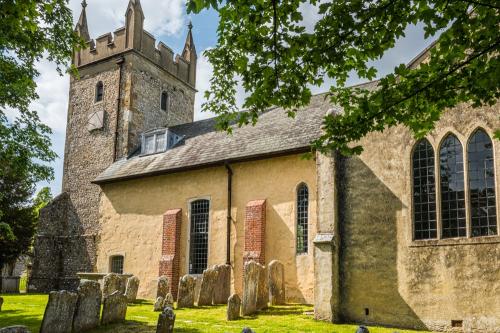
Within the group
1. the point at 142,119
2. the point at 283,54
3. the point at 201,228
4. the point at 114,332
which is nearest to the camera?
the point at 283,54

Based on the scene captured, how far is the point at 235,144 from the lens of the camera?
2202 centimetres

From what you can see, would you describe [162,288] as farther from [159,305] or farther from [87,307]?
[87,307]

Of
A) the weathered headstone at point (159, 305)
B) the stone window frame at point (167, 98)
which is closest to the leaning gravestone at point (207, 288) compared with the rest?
the weathered headstone at point (159, 305)

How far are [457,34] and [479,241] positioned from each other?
6.96 metres

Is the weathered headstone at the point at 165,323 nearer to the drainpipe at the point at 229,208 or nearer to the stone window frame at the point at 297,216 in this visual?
the stone window frame at the point at 297,216

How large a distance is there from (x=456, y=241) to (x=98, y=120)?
2207 centimetres

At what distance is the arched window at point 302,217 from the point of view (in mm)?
18562

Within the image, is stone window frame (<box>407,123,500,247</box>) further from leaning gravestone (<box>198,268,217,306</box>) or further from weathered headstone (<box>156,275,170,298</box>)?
weathered headstone (<box>156,275,170,298</box>)

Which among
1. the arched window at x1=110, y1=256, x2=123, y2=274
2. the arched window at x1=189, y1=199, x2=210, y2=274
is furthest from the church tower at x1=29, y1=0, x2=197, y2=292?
the arched window at x1=189, y1=199, x2=210, y2=274

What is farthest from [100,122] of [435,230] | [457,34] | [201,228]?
[457,34]

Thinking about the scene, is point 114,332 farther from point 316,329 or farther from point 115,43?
point 115,43

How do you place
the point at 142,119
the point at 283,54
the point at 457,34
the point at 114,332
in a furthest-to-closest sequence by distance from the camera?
1. the point at 142,119
2. the point at 114,332
3. the point at 283,54
4. the point at 457,34

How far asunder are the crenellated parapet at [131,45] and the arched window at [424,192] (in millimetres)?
20143

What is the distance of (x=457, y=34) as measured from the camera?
7.22 meters
